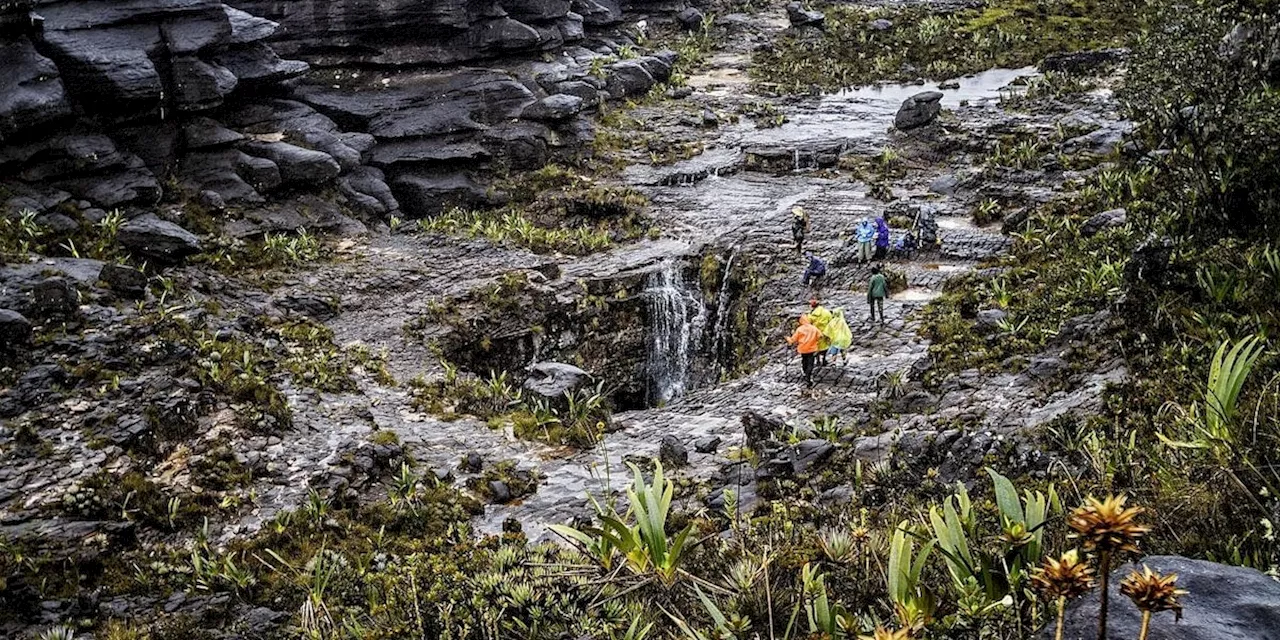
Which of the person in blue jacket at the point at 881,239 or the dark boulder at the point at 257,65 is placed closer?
the person in blue jacket at the point at 881,239

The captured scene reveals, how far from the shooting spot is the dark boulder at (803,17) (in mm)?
44219

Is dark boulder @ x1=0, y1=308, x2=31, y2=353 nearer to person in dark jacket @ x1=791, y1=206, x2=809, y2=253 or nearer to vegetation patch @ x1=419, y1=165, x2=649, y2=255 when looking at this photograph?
vegetation patch @ x1=419, y1=165, x2=649, y2=255

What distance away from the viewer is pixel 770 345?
744 inches

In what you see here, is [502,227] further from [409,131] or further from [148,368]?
[148,368]

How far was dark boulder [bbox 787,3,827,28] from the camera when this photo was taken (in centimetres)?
4422

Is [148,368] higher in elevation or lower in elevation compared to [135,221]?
lower

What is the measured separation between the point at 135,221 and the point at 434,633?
18451 mm

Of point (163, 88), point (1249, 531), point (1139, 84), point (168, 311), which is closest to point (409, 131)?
point (163, 88)

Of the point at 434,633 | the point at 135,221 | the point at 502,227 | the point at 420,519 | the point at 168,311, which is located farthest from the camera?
the point at 502,227

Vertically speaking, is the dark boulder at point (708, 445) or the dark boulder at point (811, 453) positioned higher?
the dark boulder at point (811, 453)

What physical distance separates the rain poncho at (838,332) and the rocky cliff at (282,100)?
1551cm

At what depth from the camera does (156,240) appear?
19500mm

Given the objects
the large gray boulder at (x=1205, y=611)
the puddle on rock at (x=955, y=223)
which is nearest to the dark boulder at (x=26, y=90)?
the puddle on rock at (x=955, y=223)

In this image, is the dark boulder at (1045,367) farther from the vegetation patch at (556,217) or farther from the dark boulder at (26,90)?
the dark boulder at (26,90)
